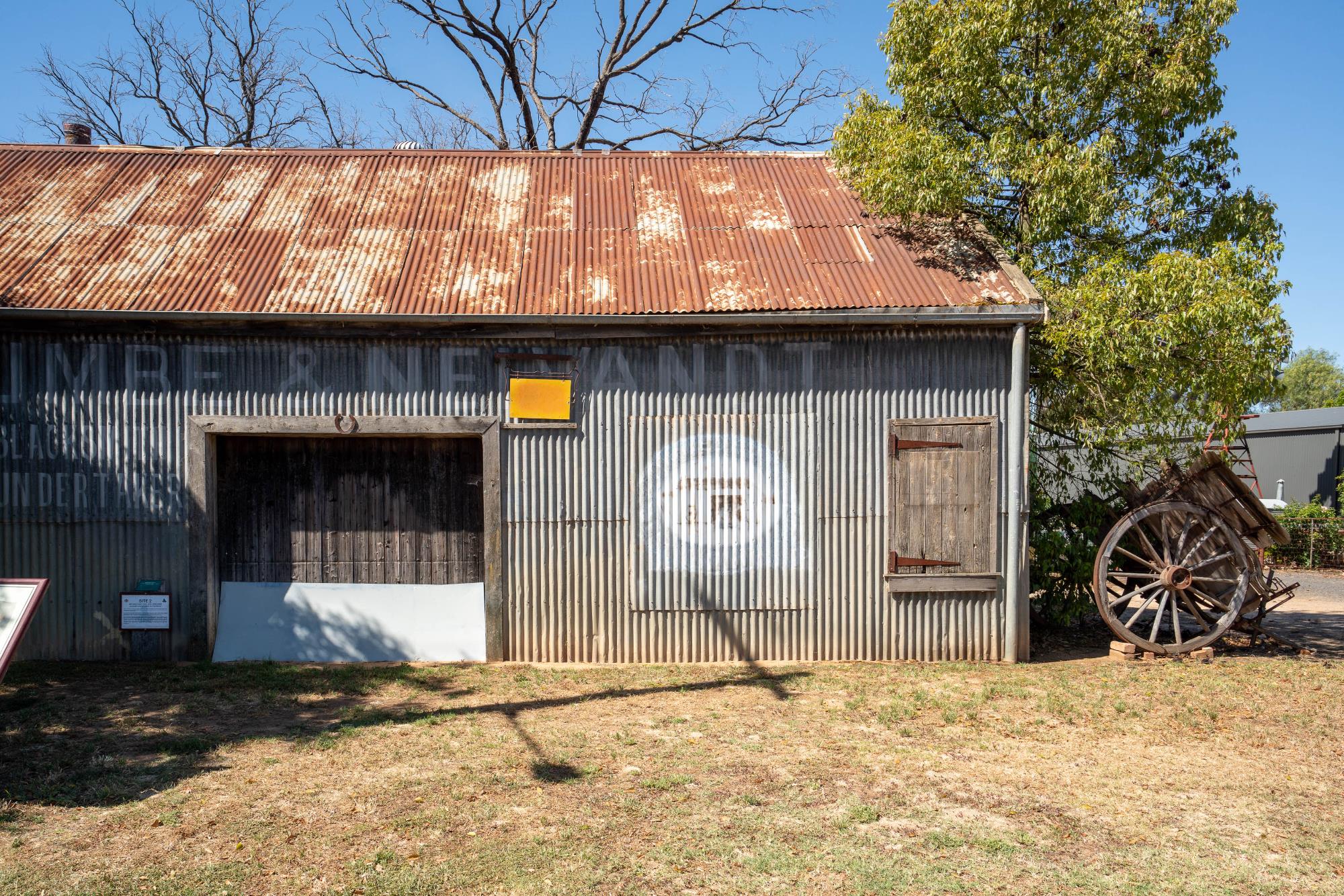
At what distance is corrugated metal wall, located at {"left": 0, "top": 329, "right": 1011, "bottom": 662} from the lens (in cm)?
877

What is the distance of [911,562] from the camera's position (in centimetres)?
889

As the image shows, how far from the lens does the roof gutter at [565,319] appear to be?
8523 millimetres

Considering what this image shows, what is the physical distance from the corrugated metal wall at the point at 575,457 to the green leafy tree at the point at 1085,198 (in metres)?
1.28

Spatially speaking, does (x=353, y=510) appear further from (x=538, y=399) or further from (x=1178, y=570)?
(x=1178, y=570)

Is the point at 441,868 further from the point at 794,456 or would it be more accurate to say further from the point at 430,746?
the point at 794,456

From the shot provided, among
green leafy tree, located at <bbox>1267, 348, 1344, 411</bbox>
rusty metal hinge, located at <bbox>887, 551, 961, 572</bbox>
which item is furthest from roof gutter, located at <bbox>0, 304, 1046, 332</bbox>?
green leafy tree, located at <bbox>1267, 348, 1344, 411</bbox>

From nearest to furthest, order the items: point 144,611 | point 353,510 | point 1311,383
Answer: point 144,611 < point 353,510 < point 1311,383

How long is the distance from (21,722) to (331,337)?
4.06 metres

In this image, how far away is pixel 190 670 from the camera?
28.1 feet

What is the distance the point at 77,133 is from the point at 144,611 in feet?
26.6

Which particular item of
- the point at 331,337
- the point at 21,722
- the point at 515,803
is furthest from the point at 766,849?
the point at 331,337

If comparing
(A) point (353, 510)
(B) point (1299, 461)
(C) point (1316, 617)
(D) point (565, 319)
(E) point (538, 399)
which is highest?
(D) point (565, 319)

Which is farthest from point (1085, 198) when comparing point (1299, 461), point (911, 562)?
point (1299, 461)

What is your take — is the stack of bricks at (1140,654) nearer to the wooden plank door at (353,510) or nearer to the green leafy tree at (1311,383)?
the wooden plank door at (353,510)
